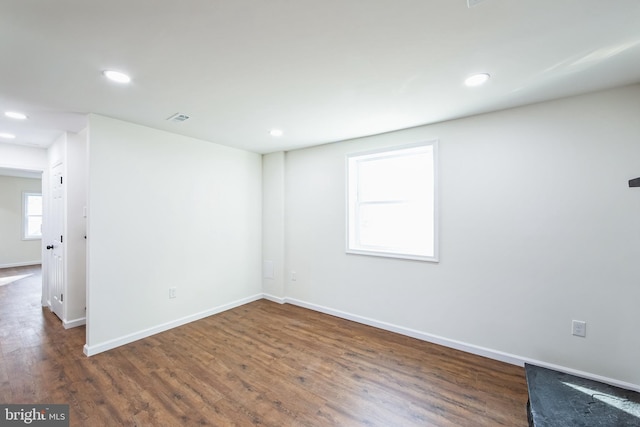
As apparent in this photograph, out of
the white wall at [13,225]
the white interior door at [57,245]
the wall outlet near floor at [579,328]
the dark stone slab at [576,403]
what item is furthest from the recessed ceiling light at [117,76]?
the white wall at [13,225]

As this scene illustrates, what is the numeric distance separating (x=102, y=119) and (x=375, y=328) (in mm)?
3948

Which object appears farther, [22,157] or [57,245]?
[22,157]

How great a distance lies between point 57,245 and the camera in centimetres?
377

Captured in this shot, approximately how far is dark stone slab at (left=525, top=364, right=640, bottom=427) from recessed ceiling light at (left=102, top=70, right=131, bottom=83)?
11.8 ft

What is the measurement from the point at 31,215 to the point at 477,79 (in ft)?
34.7

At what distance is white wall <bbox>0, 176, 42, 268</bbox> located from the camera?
22.6ft

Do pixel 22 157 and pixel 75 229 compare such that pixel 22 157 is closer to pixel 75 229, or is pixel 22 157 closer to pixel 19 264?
pixel 75 229

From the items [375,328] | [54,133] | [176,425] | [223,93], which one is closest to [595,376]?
[375,328]

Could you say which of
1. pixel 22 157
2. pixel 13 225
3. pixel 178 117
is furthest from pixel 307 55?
pixel 13 225

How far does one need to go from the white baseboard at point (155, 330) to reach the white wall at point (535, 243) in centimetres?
211

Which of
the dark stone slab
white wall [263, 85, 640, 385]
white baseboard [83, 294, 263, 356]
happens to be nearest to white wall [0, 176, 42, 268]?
white baseboard [83, 294, 263, 356]

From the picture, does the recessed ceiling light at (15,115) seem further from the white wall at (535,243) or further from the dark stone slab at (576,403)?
the dark stone slab at (576,403)

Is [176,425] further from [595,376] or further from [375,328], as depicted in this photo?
[595,376]

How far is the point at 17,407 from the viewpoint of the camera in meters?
2.03
